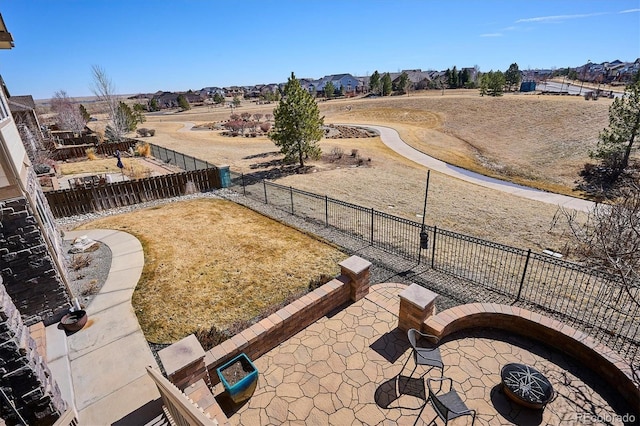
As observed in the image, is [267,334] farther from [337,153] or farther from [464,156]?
[464,156]

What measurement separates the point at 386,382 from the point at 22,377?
5652mm

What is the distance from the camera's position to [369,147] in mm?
36875

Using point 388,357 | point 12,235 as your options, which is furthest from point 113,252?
point 388,357

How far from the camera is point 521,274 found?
33.1 feet

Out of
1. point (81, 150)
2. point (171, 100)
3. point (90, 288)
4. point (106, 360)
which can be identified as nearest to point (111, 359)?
point (106, 360)

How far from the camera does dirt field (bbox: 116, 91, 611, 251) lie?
1641 cm

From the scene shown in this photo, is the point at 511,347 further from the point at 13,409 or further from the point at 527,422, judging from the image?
the point at 13,409

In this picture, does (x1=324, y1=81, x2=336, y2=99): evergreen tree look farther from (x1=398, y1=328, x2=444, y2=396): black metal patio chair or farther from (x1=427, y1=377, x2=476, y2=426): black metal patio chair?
(x1=427, y1=377, x2=476, y2=426): black metal patio chair

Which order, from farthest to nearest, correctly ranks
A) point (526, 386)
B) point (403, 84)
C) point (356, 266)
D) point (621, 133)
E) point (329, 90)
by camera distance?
point (329, 90), point (403, 84), point (621, 133), point (356, 266), point (526, 386)

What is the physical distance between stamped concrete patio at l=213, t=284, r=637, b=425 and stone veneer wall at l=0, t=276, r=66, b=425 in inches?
100

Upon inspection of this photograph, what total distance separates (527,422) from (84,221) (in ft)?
57.6

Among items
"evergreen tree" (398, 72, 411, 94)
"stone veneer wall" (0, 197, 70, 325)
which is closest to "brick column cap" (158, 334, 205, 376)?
"stone veneer wall" (0, 197, 70, 325)

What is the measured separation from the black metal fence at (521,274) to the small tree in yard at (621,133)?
939 inches

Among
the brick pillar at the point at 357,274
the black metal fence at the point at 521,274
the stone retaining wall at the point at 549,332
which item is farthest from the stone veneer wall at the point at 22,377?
the black metal fence at the point at 521,274
